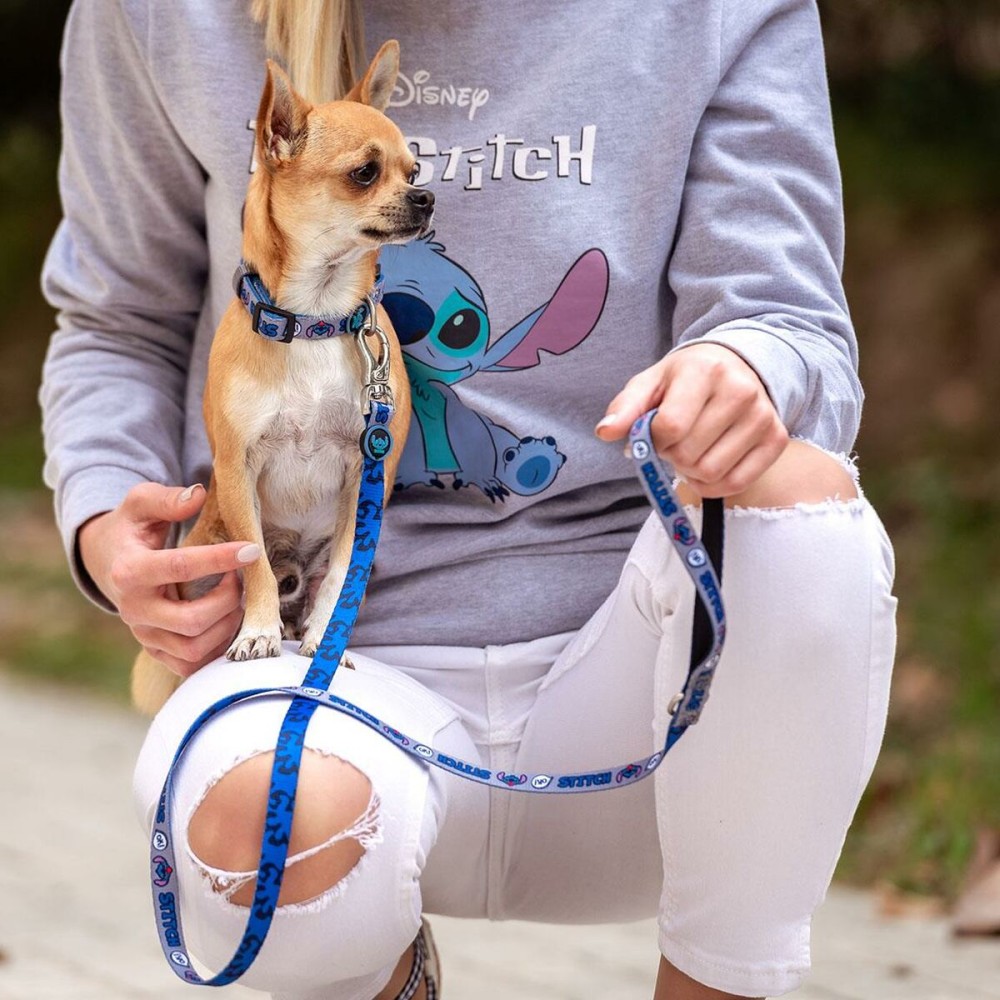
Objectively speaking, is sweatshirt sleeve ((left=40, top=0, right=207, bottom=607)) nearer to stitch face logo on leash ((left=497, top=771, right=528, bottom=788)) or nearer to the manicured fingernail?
the manicured fingernail

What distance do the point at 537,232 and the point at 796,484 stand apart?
0.40m

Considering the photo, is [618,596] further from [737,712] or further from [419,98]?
[419,98]

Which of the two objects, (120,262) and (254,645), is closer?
(254,645)

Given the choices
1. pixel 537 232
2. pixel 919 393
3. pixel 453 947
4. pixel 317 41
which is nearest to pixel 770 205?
pixel 537 232

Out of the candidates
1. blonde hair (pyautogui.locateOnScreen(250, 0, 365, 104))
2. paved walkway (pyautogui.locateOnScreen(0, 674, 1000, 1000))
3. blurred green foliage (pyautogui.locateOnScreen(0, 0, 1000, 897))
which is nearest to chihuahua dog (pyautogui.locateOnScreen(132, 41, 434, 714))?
blonde hair (pyautogui.locateOnScreen(250, 0, 365, 104))

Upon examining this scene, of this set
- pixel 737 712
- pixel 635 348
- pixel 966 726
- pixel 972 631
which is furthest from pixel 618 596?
pixel 972 631

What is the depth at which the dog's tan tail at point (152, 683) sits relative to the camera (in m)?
1.51

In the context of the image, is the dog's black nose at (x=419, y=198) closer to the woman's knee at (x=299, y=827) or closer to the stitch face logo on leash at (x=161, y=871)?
the woman's knee at (x=299, y=827)

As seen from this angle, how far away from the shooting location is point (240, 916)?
1.21m

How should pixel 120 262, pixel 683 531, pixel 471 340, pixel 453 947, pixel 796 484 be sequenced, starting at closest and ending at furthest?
pixel 683 531, pixel 796 484, pixel 471 340, pixel 120 262, pixel 453 947

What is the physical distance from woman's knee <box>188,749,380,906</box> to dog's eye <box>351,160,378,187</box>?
18.1 inches

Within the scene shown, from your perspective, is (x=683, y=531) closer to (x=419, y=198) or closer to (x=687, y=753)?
(x=687, y=753)

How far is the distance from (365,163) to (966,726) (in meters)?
2.53

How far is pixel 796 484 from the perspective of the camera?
1.23 m
